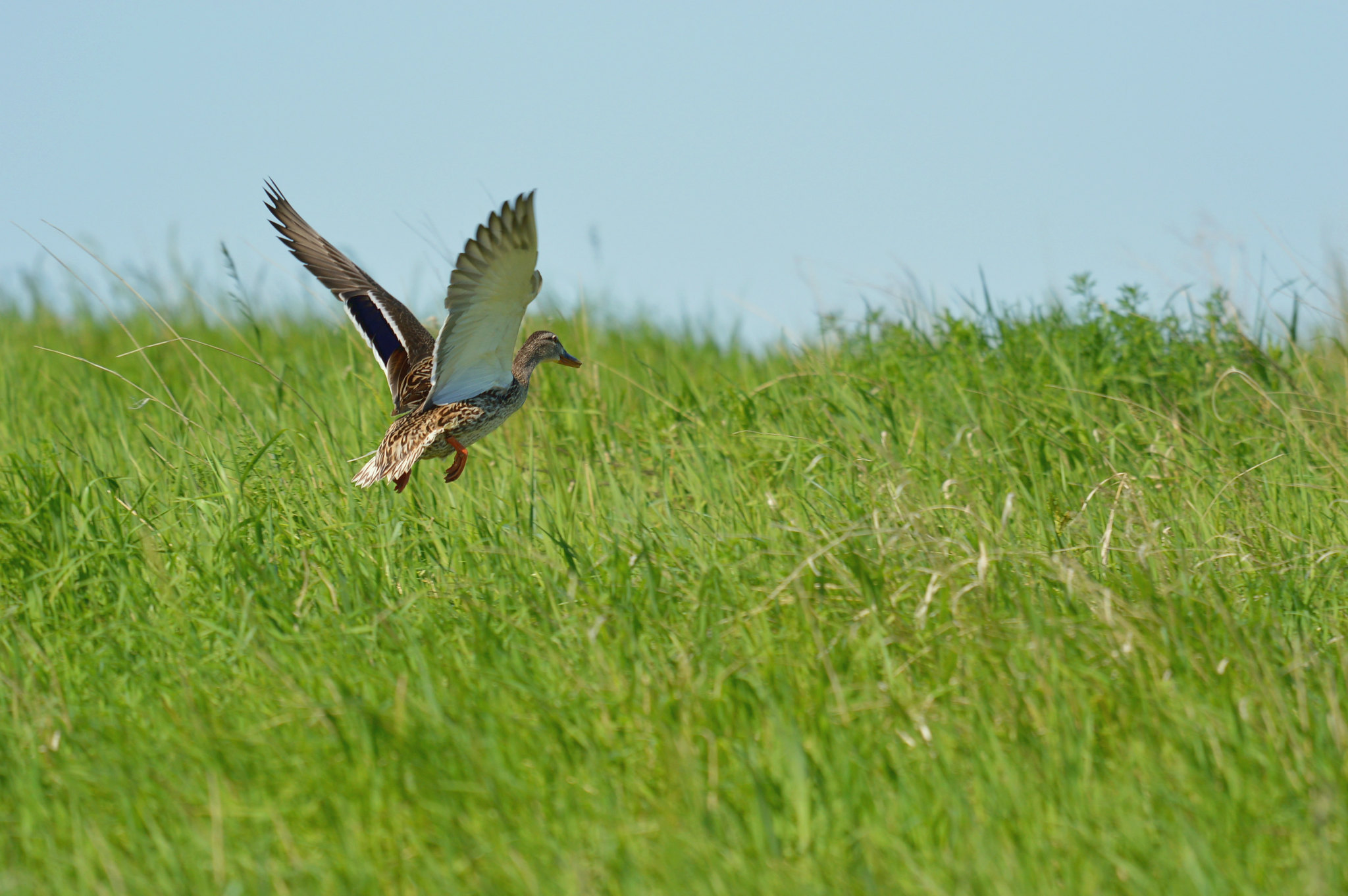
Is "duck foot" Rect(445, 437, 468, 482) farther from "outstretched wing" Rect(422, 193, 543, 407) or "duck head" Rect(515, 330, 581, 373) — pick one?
"duck head" Rect(515, 330, 581, 373)

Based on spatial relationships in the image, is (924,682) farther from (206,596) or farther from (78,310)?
(78,310)

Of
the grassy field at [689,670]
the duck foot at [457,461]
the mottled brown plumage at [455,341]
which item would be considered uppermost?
the mottled brown plumage at [455,341]

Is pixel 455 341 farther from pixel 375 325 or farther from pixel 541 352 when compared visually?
pixel 375 325

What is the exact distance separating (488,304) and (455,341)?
276 millimetres

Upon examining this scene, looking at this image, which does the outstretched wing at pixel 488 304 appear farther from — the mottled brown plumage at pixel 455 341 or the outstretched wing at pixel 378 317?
the outstretched wing at pixel 378 317

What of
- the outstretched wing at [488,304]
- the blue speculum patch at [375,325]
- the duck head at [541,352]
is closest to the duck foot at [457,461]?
the outstretched wing at [488,304]

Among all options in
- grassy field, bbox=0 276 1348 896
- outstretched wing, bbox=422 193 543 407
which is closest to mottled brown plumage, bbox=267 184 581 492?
outstretched wing, bbox=422 193 543 407

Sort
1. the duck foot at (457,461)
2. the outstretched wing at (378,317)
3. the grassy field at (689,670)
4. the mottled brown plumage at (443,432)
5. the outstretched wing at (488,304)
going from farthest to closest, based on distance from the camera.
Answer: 1. the outstretched wing at (378,317)
2. the duck foot at (457,461)
3. the mottled brown plumage at (443,432)
4. the outstretched wing at (488,304)
5. the grassy field at (689,670)

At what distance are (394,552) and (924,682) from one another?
192cm

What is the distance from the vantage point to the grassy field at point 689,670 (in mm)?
2432

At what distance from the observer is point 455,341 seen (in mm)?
4832

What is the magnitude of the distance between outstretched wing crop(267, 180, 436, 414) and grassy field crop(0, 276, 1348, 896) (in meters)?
0.44

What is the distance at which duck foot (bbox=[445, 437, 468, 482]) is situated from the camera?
4883 millimetres

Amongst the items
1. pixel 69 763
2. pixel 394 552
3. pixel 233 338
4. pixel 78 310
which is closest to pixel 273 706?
pixel 69 763
